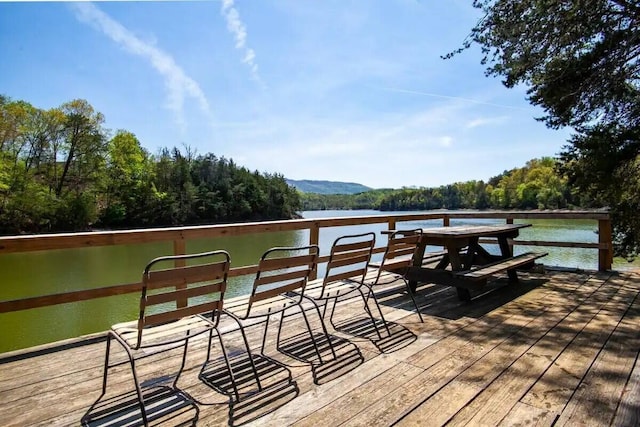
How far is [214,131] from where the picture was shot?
109 feet

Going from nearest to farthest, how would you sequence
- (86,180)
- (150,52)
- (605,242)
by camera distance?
1. (605,242)
2. (150,52)
3. (86,180)

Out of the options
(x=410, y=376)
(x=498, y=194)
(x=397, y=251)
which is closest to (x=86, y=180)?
(x=397, y=251)

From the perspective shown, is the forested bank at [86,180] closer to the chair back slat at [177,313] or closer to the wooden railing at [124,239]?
the wooden railing at [124,239]

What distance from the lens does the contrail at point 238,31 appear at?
750 centimetres

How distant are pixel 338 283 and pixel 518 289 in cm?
256

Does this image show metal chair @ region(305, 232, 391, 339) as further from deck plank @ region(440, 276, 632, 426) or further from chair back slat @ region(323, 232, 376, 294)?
deck plank @ region(440, 276, 632, 426)

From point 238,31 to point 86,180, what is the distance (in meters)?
31.0

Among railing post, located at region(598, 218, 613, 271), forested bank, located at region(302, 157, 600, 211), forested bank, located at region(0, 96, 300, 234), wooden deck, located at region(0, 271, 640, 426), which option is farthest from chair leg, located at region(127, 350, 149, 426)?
forested bank, located at region(302, 157, 600, 211)

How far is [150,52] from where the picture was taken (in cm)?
1503

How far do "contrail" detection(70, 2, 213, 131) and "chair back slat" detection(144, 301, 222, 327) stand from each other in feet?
33.3

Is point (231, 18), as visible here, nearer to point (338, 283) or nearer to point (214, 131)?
point (338, 283)

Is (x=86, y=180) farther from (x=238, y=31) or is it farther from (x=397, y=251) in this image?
(x=397, y=251)

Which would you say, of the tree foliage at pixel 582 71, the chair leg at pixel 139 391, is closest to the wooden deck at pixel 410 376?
the chair leg at pixel 139 391

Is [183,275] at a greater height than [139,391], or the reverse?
[183,275]
